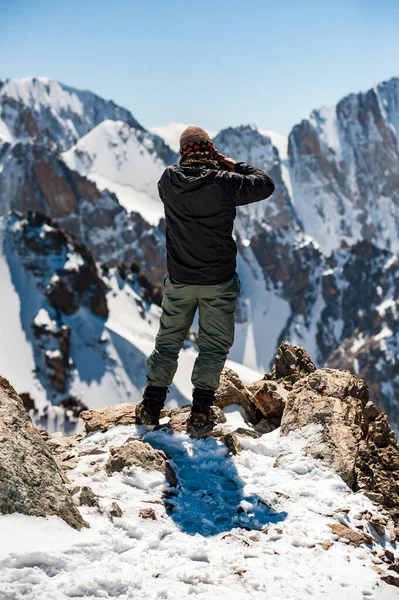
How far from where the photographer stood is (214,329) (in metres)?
7.43

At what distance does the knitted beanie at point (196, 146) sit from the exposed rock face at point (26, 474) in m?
3.23

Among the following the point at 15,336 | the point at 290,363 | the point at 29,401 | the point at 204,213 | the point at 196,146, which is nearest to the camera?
the point at 196,146

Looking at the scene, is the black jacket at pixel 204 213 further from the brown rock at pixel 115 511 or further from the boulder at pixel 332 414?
the brown rock at pixel 115 511

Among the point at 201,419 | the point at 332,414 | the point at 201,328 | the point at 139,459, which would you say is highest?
the point at 201,328

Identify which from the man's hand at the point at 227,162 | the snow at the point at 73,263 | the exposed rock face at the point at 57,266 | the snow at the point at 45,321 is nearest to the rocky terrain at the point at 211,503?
the man's hand at the point at 227,162

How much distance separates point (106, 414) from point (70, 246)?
107m

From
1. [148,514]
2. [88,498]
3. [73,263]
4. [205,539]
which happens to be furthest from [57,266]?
[205,539]

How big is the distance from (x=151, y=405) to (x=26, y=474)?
107 inches

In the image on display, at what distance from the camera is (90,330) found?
345 feet

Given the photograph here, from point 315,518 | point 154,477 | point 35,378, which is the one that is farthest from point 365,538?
point 35,378

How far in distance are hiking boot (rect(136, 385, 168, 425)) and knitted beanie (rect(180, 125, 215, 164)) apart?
2.85 metres

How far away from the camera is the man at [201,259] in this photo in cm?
686

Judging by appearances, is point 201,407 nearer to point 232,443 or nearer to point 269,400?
point 232,443

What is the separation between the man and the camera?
6.86 m
